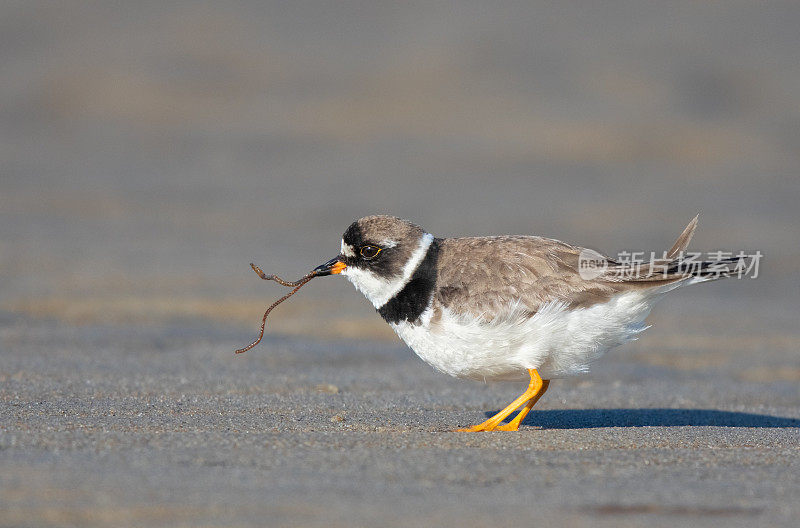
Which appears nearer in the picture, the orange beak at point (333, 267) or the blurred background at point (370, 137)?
the orange beak at point (333, 267)

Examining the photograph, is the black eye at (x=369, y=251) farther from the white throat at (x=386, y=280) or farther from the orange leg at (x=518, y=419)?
the orange leg at (x=518, y=419)

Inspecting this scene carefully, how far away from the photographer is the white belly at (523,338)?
5.46 metres

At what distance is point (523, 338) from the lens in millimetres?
5500

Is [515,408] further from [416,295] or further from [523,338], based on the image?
[416,295]

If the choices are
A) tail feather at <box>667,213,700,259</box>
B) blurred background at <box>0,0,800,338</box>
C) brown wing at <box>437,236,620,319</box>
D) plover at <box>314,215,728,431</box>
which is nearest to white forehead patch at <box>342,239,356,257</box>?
plover at <box>314,215,728,431</box>

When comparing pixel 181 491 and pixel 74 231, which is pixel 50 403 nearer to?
pixel 181 491

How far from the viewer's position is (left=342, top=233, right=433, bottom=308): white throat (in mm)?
5723

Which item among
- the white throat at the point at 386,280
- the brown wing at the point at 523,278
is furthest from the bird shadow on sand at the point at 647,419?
the white throat at the point at 386,280

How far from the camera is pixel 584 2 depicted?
20.4 meters

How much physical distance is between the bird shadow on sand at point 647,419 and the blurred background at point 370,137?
3.15 meters

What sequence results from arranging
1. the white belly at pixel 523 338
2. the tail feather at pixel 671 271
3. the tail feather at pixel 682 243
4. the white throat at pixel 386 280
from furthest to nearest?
1. the tail feather at pixel 682 243
2. the white throat at pixel 386 280
3. the tail feather at pixel 671 271
4. the white belly at pixel 523 338

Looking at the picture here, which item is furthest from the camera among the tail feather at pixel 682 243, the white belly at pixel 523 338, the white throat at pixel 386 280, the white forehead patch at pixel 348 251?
the tail feather at pixel 682 243

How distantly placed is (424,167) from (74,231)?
6061mm
